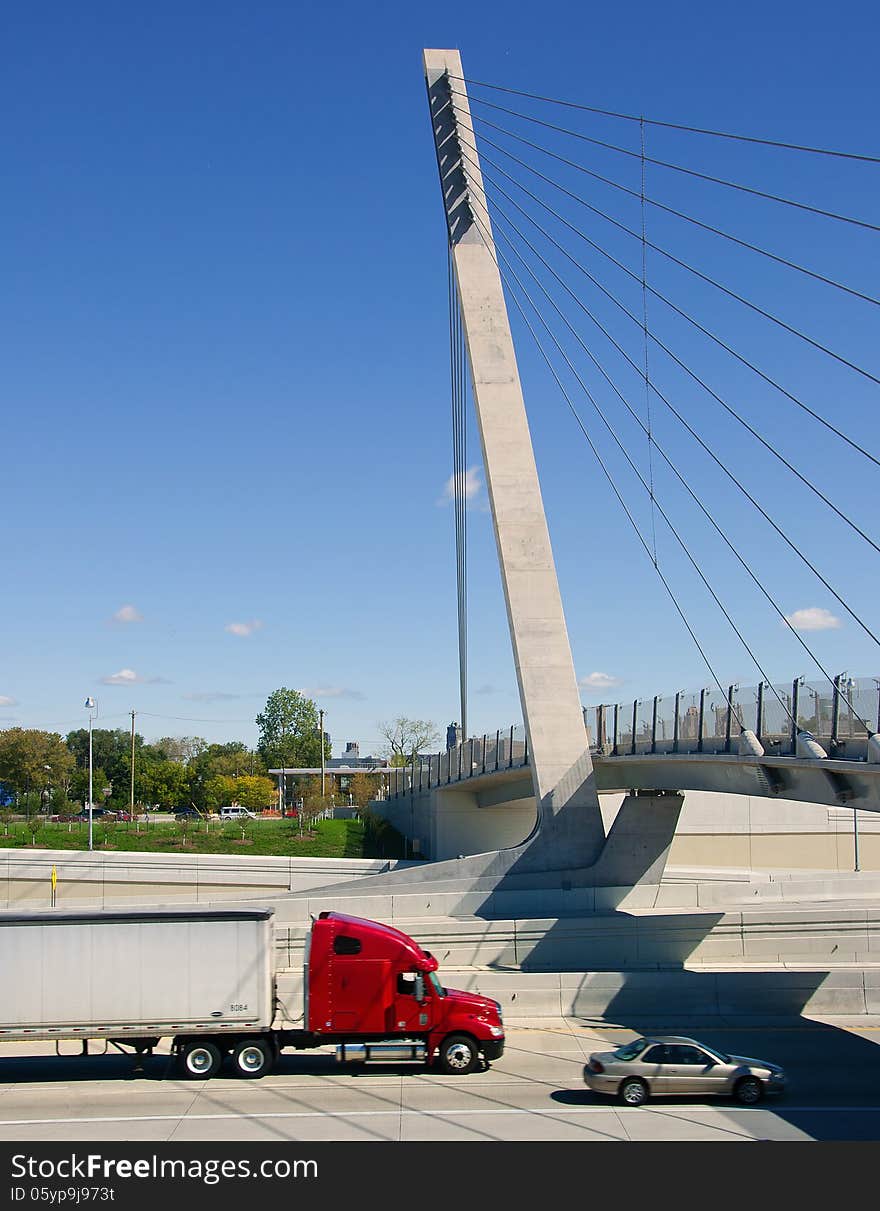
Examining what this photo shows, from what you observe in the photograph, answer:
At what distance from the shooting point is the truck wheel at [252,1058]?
18.1m

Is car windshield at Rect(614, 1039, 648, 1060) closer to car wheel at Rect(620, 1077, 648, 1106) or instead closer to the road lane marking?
car wheel at Rect(620, 1077, 648, 1106)

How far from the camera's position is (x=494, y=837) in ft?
189

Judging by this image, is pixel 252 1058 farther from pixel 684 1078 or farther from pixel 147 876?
pixel 147 876

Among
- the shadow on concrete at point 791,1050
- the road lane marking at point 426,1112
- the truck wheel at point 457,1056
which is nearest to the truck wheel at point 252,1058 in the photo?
the road lane marking at point 426,1112

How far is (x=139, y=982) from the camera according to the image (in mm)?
17859

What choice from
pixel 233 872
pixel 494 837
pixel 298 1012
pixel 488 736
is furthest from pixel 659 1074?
pixel 494 837

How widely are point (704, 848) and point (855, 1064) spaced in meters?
33.8

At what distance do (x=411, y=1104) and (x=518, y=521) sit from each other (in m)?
21.4

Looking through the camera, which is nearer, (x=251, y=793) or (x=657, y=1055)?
(x=657, y=1055)

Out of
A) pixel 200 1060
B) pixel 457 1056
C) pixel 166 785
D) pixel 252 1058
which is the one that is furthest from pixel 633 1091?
pixel 166 785

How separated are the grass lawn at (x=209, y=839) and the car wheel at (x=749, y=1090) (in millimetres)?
43397

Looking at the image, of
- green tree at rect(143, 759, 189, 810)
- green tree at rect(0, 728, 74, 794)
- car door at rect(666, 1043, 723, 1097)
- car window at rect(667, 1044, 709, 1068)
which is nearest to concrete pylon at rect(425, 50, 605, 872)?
car window at rect(667, 1044, 709, 1068)

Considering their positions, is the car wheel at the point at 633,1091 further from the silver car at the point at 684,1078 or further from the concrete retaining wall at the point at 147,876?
the concrete retaining wall at the point at 147,876
